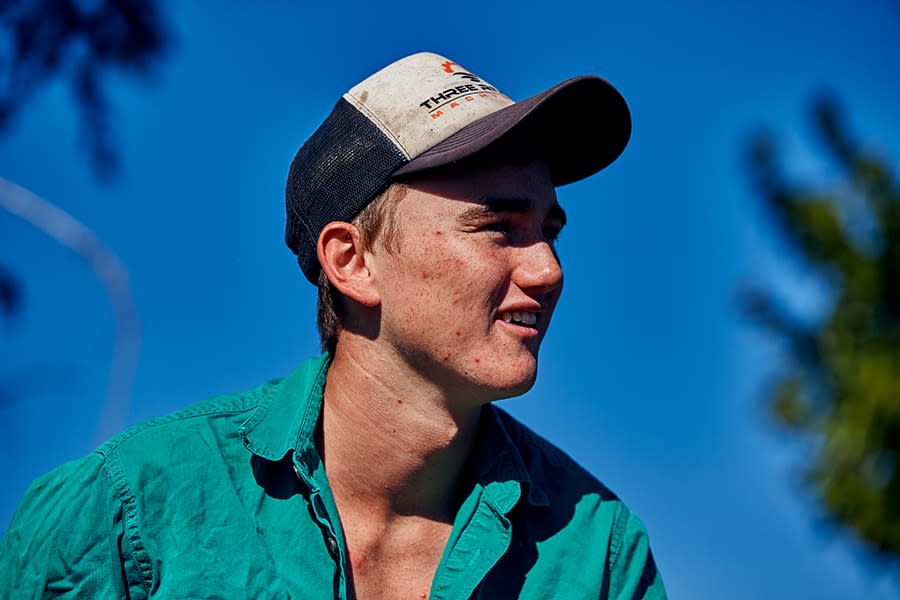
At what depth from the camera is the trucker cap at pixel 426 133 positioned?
2.79 metres

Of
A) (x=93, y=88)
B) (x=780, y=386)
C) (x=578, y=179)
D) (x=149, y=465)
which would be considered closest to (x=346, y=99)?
(x=578, y=179)

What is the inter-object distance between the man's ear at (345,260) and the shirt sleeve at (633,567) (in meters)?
0.90

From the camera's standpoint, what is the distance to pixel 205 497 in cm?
265

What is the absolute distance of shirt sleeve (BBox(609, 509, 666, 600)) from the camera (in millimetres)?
2957

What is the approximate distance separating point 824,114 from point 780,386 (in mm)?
2061

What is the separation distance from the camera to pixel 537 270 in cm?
275

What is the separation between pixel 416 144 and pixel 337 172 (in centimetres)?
23

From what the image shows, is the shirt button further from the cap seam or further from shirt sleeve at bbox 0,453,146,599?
the cap seam

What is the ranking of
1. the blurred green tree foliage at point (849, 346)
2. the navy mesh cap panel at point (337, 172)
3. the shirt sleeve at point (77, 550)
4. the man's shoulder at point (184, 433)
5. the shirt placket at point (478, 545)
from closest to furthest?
the shirt sleeve at point (77, 550), the man's shoulder at point (184, 433), the shirt placket at point (478, 545), the navy mesh cap panel at point (337, 172), the blurred green tree foliage at point (849, 346)

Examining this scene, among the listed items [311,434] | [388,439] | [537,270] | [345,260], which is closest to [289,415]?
[311,434]

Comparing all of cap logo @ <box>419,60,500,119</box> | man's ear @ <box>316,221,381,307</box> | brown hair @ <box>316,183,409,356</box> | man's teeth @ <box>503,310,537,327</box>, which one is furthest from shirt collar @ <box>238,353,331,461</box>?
cap logo @ <box>419,60,500,119</box>

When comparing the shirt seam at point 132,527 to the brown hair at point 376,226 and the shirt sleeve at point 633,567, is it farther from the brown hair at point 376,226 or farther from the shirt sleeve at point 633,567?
the shirt sleeve at point 633,567

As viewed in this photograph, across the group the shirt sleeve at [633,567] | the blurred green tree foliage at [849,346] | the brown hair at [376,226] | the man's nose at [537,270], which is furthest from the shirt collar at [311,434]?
the blurred green tree foliage at [849,346]

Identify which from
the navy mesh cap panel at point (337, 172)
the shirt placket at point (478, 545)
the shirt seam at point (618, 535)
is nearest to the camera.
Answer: the shirt placket at point (478, 545)
